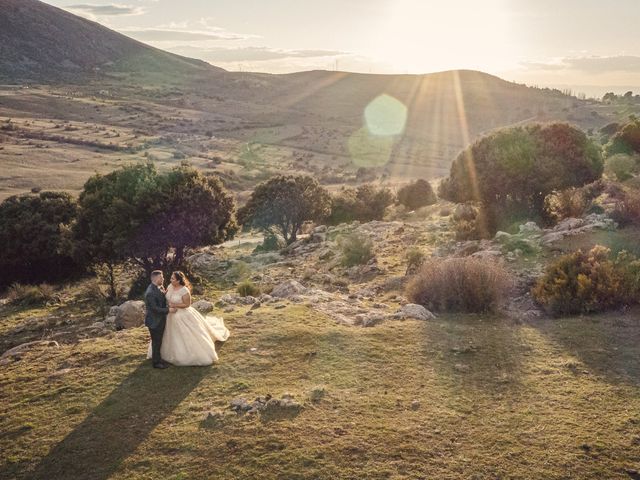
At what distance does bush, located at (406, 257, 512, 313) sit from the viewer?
1402 cm

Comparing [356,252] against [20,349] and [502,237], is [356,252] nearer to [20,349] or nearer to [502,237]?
[502,237]

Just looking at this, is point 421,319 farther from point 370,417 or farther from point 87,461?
point 87,461

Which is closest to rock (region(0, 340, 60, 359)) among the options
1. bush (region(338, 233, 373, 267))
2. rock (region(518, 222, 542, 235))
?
bush (region(338, 233, 373, 267))

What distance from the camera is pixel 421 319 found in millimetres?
13305

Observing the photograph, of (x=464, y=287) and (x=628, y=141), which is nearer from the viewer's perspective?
(x=464, y=287)

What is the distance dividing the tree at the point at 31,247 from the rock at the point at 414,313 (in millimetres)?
23004

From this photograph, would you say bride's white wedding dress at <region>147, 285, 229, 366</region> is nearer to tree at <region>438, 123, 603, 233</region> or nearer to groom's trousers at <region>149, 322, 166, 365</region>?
groom's trousers at <region>149, 322, 166, 365</region>

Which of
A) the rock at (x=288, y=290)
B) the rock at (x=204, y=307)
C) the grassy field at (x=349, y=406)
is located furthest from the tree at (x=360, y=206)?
the grassy field at (x=349, y=406)

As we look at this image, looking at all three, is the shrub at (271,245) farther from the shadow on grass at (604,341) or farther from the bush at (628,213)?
the shadow on grass at (604,341)

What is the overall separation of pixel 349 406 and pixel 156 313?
14.6 feet

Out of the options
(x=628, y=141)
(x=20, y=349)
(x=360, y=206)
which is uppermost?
(x=628, y=141)

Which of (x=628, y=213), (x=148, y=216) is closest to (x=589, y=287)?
(x=628, y=213)

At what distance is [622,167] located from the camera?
105 ft

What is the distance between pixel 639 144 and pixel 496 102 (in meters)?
149
